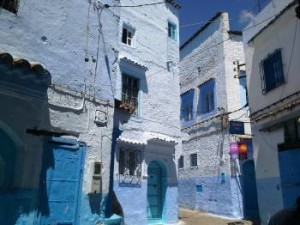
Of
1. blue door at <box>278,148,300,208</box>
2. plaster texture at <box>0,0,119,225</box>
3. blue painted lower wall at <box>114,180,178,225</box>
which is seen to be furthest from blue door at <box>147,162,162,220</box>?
blue door at <box>278,148,300,208</box>

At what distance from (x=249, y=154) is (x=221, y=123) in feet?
7.10

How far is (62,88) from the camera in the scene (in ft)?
25.9

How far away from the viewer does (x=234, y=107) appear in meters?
16.6

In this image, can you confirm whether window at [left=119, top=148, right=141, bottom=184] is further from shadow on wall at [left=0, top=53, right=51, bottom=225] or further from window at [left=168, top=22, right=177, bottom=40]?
window at [left=168, top=22, right=177, bottom=40]

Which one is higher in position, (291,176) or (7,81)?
(7,81)

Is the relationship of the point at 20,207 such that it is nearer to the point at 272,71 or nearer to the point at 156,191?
the point at 156,191

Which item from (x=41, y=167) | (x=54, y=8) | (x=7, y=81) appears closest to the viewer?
(x=7, y=81)

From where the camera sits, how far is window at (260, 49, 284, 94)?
10773 millimetres

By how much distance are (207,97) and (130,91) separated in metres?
7.44

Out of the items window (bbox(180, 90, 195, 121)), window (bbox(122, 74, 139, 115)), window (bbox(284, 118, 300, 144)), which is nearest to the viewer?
window (bbox(284, 118, 300, 144))

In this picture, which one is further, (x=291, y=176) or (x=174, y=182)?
(x=174, y=182)

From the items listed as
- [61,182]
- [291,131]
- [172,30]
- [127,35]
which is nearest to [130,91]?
[127,35]

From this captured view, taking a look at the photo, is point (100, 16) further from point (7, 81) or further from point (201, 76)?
point (201, 76)

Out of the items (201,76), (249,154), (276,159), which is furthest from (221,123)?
(276,159)
